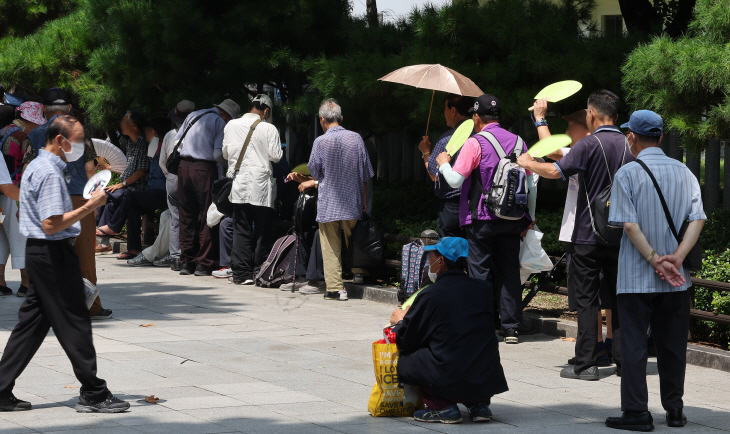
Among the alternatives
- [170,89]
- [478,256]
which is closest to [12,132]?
[170,89]

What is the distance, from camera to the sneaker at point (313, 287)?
1046cm

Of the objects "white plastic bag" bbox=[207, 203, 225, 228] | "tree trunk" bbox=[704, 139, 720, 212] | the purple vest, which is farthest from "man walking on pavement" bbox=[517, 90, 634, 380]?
"white plastic bag" bbox=[207, 203, 225, 228]

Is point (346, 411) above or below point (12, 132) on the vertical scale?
below

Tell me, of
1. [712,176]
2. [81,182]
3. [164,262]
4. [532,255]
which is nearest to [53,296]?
[81,182]

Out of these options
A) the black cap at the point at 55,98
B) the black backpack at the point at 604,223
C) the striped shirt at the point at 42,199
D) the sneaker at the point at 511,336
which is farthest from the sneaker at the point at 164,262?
the black backpack at the point at 604,223

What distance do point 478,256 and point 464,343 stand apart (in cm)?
250

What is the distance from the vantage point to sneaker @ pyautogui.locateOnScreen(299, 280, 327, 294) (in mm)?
10461

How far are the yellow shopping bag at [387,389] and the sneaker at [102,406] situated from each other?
57.3 inches

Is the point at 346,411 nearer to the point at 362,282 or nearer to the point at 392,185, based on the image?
the point at 362,282

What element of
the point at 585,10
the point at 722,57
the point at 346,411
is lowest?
the point at 346,411

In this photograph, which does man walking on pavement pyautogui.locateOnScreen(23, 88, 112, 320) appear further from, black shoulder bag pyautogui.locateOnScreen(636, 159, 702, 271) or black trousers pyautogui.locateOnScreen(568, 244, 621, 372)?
black shoulder bag pyautogui.locateOnScreen(636, 159, 702, 271)

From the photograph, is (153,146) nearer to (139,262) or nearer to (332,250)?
(139,262)

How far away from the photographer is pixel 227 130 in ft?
35.3

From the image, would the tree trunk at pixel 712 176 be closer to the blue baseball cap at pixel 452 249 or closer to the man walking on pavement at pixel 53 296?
the blue baseball cap at pixel 452 249
